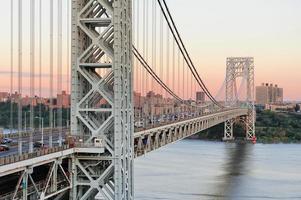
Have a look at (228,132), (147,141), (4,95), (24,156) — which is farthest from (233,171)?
(228,132)

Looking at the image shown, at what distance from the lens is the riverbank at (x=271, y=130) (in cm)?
8384

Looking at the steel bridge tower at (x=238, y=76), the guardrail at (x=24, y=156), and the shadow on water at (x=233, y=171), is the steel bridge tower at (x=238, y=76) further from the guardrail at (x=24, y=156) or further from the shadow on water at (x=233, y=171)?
the guardrail at (x=24, y=156)

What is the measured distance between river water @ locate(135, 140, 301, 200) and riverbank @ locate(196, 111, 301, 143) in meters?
21.8

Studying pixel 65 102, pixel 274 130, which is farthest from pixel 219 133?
pixel 65 102

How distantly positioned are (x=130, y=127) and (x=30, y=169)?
5613 millimetres

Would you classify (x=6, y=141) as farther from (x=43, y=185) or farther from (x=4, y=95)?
(x=43, y=185)

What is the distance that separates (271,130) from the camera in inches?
3583

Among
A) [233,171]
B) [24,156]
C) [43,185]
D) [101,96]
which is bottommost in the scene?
[233,171]

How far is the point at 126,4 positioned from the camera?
19.0 meters

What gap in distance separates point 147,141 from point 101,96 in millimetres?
7247

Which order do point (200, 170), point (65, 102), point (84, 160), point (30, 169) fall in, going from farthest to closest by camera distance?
point (200, 170) < point (65, 102) < point (84, 160) < point (30, 169)

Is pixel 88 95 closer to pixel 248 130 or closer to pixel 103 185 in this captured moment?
pixel 103 185

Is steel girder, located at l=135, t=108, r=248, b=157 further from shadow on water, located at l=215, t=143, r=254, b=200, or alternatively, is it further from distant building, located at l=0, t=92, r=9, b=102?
distant building, located at l=0, t=92, r=9, b=102

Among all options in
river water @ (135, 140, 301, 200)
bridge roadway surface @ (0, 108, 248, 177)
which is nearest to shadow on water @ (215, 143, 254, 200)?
river water @ (135, 140, 301, 200)
